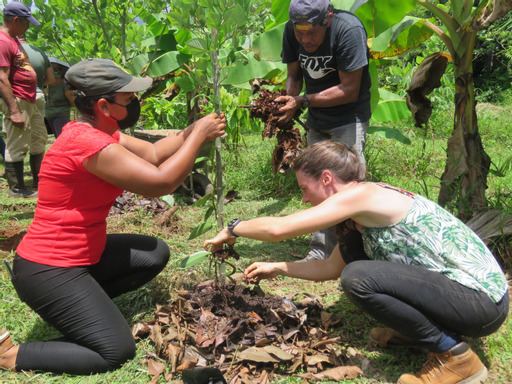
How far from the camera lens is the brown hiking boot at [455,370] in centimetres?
206

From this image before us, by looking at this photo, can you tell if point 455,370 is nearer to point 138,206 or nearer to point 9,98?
point 138,206

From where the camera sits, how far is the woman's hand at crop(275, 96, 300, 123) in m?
2.97

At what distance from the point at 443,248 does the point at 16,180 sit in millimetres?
5172

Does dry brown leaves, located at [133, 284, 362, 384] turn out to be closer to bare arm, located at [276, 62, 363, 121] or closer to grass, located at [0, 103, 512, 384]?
grass, located at [0, 103, 512, 384]

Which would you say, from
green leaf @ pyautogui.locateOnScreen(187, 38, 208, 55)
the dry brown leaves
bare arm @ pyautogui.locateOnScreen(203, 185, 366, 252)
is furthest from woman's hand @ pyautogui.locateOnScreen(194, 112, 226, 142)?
the dry brown leaves

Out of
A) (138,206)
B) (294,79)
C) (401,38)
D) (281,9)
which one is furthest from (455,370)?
(138,206)

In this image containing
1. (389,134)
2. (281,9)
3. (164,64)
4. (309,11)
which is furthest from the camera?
(389,134)

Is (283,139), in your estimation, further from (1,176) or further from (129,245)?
(1,176)

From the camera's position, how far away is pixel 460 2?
3.20m

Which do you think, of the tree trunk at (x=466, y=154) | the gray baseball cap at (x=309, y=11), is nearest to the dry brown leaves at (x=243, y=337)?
the tree trunk at (x=466, y=154)

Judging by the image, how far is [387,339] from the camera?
243cm

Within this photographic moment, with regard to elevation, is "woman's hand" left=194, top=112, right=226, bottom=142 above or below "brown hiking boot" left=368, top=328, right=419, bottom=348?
above

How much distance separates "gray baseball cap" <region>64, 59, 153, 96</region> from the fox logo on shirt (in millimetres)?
1292

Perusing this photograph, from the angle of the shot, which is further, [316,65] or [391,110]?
[391,110]
